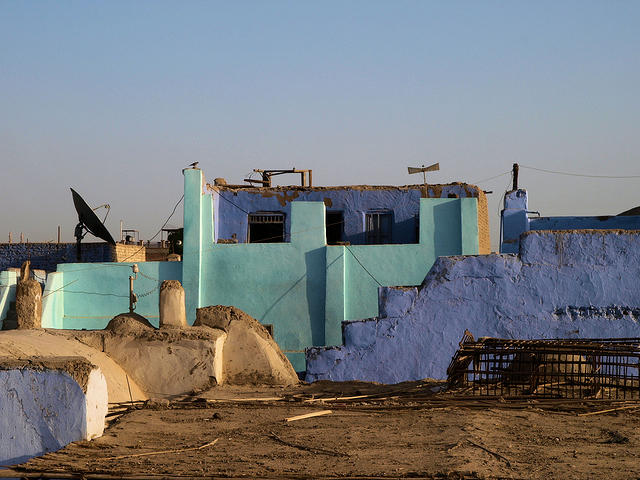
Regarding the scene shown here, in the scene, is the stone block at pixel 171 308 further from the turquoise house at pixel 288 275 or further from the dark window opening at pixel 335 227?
the dark window opening at pixel 335 227

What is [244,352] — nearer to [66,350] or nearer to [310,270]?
[66,350]

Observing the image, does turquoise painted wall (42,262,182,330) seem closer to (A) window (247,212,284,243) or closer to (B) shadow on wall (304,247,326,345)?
(A) window (247,212,284,243)

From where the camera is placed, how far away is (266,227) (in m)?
26.3

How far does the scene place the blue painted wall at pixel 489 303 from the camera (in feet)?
50.0

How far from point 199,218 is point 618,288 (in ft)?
40.5

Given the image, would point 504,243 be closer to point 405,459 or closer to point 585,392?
point 585,392

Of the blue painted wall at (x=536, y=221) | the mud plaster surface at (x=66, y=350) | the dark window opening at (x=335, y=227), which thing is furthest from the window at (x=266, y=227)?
the mud plaster surface at (x=66, y=350)

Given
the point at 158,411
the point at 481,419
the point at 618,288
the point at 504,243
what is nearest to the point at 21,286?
the point at 158,411

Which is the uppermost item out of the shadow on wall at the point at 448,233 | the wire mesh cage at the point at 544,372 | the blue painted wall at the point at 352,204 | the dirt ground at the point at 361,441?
the blue painted wall at the point at 352,204

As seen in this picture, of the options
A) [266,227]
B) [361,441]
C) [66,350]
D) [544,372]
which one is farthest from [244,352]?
[266,227]

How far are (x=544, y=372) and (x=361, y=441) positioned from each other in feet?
13.8

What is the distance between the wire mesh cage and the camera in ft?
34.3

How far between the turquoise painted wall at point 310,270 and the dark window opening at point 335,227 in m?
2.93

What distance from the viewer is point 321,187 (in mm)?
26156
